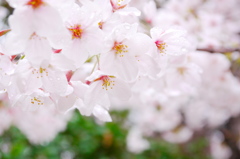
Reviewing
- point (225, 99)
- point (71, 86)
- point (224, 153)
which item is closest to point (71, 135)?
point (225, 99)

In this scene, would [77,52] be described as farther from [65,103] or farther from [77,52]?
[65,103]

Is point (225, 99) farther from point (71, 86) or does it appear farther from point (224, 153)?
point (224, 153)

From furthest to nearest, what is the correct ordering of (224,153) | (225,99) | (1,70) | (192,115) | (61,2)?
(224,153) < (192,115) < (225,99) < (1,70) < (61,2)

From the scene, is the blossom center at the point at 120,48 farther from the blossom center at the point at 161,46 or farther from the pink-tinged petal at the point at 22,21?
the pink-tinged petal at the point at 22,21

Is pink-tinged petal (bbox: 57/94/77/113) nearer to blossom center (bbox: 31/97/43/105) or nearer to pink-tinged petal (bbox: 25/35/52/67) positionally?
blossom center (bbox: 31/97/43/105)

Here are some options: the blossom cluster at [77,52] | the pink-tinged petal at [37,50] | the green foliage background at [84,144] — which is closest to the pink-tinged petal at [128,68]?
the blossom cluster at [77,52]

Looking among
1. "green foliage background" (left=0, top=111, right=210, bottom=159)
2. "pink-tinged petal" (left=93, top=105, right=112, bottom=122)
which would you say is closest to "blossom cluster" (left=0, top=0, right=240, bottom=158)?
"pink-tinged petal" (left=93, top=105, right=112, bottom=122)

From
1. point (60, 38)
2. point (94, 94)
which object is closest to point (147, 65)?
point (94, 94)
